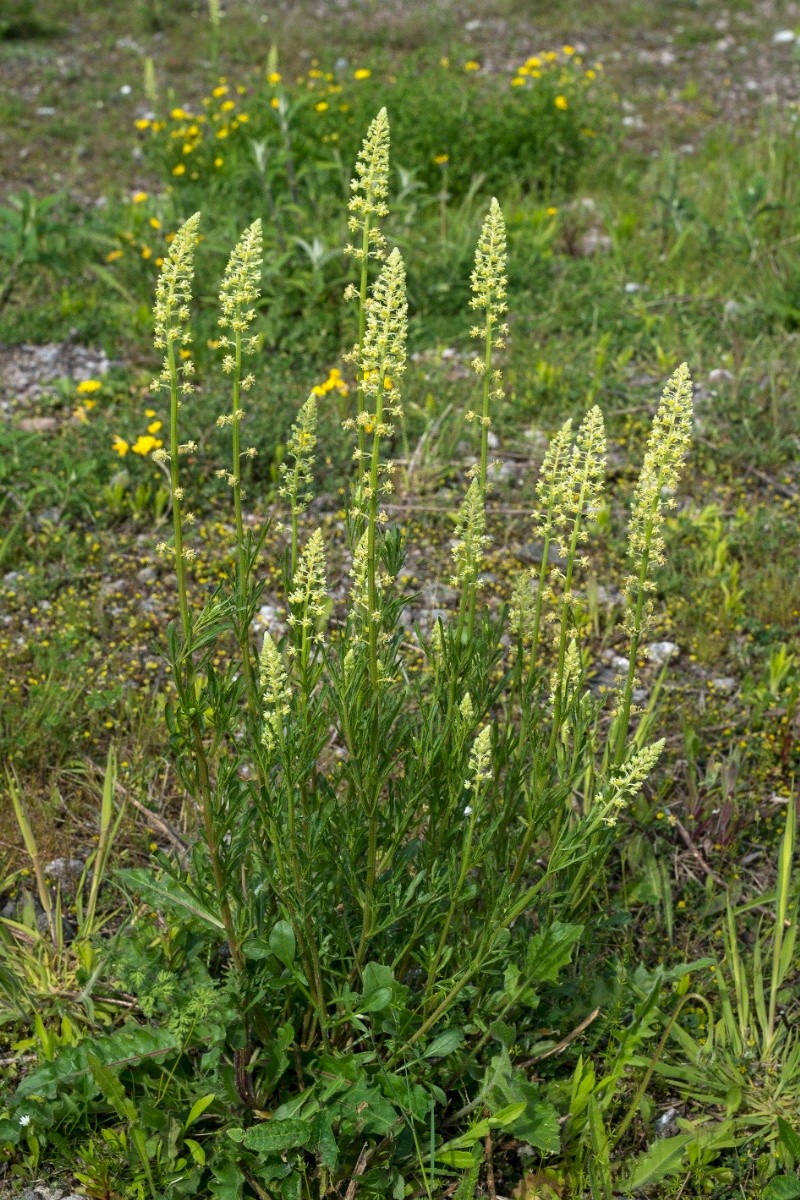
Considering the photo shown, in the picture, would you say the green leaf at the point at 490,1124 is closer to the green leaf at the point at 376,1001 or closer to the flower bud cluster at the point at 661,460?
the green leaf at the point at 376,1001

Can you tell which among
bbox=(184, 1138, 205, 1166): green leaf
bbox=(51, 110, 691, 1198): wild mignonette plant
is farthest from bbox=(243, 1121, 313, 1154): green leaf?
bbox=(184, 1138, 205, 1166): green leaf

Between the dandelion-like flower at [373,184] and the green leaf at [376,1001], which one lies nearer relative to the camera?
the dandelion-like flower at [373,184]

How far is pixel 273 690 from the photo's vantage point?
219 cm

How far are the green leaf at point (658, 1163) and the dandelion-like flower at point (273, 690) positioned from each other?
3.95 ft

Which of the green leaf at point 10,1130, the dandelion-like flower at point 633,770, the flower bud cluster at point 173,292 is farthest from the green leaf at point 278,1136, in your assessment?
the flower bud cluster at point 173,292

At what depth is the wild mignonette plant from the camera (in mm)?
2152

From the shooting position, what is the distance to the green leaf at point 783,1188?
7.95ft

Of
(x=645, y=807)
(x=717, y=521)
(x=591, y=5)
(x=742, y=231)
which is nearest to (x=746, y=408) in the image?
(x=717, y=521)

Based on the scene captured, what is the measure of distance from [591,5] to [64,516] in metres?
8.12

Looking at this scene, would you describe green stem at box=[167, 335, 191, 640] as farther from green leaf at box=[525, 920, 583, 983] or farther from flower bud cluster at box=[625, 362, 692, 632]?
green leaf at box=[525, 920, 583, 983]

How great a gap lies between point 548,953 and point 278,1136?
0.65 m

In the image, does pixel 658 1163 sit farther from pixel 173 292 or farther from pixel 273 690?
pixel 173 292

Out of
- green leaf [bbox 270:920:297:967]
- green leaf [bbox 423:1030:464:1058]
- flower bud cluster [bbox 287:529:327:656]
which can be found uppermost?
flower bud cluster [bbox 287:529:327:656]

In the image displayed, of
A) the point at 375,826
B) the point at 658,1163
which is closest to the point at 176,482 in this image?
the point at 375,826
